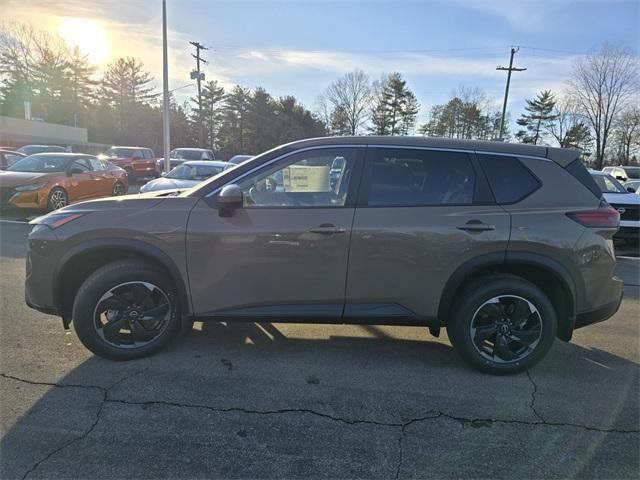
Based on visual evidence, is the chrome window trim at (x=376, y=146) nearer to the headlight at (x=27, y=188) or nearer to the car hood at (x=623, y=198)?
the car hood at (x=623, y=198)

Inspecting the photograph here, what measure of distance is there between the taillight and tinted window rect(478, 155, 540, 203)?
37 centimetres

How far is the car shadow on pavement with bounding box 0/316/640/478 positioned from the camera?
8.25 ft

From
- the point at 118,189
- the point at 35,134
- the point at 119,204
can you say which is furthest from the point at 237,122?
the point at 119,204

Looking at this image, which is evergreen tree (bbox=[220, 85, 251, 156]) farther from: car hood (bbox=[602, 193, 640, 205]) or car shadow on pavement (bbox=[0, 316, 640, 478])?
car shadow on pavement (bbox=[0, 316, 640, 478])

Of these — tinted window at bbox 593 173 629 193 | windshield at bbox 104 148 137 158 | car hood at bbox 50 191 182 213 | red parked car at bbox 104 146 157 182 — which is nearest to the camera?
car hood at bbox 50 191 182 213

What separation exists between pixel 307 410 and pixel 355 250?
46.4 inches

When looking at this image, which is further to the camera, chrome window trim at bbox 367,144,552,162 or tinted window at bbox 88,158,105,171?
tinted window at bbox 88,158,105,171

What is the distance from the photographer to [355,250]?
3.41 meters

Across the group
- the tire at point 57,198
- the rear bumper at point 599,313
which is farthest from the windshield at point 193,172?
the rear bumper at point 599,313

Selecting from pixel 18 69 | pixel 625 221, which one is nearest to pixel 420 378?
pixel 625 221

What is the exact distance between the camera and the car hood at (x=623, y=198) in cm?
994

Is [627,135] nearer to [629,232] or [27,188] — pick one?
→ [629,232]

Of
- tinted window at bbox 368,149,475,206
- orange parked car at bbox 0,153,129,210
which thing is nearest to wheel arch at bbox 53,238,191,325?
tinted window at bbox 368,149,475,206

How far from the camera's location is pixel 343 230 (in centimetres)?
339
